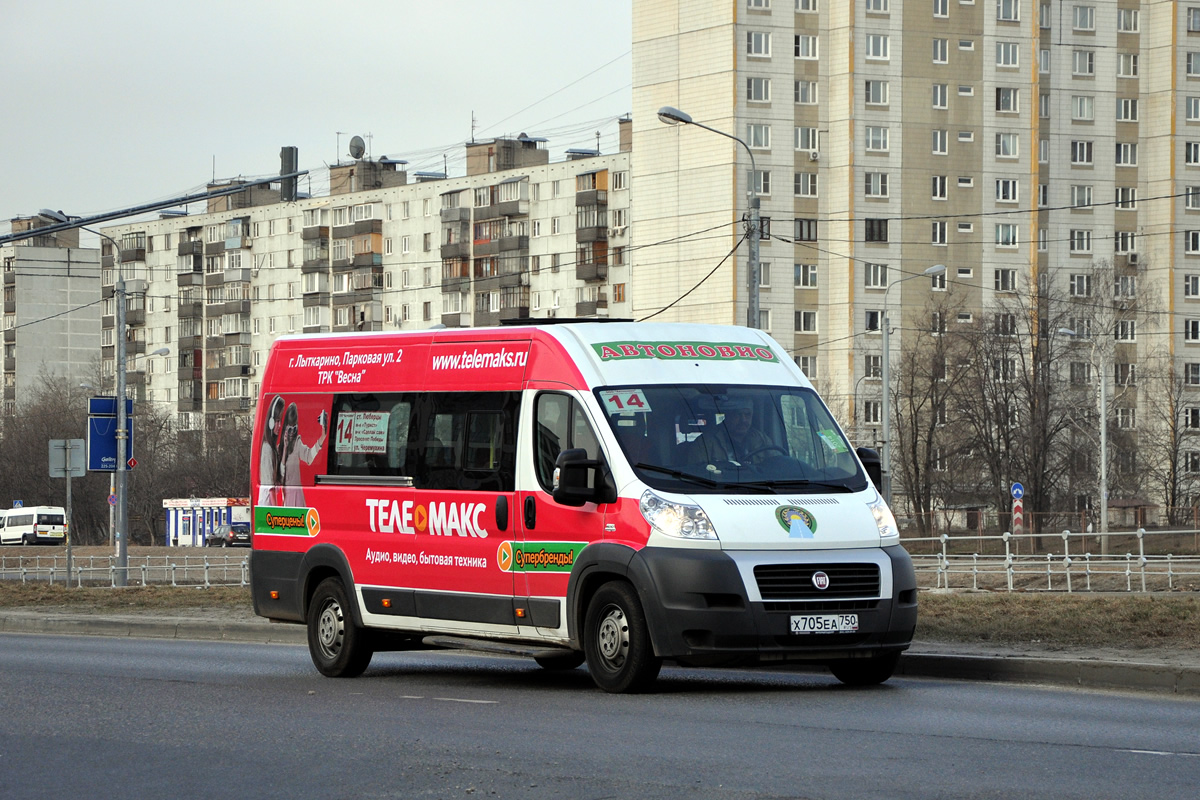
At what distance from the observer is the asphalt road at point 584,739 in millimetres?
8688

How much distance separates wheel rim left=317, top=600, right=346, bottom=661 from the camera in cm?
1579

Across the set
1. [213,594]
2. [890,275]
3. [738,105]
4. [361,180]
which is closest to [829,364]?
[890,275]

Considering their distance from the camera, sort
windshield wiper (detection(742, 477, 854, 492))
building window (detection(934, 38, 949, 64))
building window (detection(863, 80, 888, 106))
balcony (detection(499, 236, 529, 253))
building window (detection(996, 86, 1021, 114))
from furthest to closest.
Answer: balcony (detection(499, 236, 529, 253)), building window (detection(996, 86, 1021, 114)), building window (detection(934, 38, 949, 64)), building window (detection(863, 80, 888, 106)), windshield wiper (detection(742, 477, 854, 492))

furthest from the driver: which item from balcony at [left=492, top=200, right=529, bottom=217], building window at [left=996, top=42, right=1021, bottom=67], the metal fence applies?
balcony at [left=492, top=200, right=529, bottom=217]

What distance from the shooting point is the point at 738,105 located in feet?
303

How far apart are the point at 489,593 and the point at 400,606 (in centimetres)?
114

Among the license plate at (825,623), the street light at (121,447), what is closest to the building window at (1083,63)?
the street light at (121,447)

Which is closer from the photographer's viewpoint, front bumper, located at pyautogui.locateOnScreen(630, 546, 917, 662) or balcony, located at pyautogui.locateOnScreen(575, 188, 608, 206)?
front bumper, located at pyautogui.locateOnScreen(630, 546, 917, 662)

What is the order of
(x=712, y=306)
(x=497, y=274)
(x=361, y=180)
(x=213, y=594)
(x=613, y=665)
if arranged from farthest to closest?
(x=361, y=180), (x=497, y=274), (x=712, y=306), (x=213, y=594), (x=613, y=665)

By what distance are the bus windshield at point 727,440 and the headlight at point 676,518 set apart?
0.19 metres

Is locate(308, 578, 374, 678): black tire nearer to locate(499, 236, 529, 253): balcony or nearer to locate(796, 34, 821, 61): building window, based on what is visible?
locate(796, 34, 821, 61): building window

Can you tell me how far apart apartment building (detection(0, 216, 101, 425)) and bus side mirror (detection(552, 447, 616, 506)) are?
131118 millimetres

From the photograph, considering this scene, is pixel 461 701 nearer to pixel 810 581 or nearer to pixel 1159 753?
pixel 810 581

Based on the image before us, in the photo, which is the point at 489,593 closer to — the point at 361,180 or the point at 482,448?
the point at 482,448
